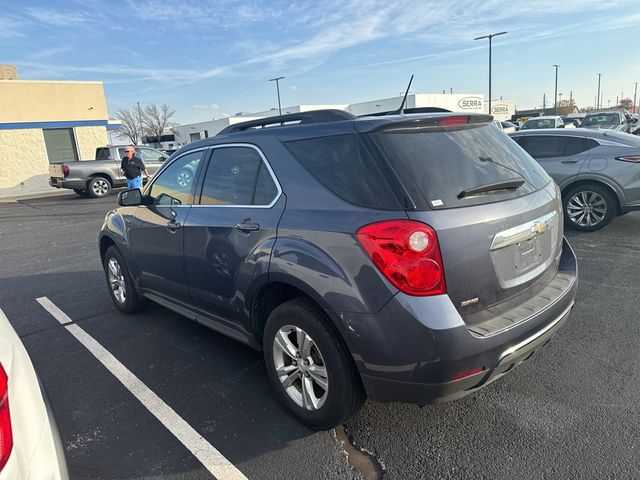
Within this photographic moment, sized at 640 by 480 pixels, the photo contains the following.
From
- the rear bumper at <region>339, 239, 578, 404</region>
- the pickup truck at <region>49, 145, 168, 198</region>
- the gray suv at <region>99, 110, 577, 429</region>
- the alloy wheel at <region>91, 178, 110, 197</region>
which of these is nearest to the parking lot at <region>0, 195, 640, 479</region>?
the gray suv at <region>99, 110, 577, 429</region>

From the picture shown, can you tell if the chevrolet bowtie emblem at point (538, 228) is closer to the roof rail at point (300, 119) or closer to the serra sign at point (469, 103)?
the roof rail at point (300, 119)

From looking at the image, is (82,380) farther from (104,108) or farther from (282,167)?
(104,108)

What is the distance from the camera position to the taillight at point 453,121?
8.79 feet

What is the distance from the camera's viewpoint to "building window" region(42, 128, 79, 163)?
2141 centimetres

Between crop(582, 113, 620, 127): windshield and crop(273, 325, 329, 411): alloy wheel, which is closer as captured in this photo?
crop(273, 325, 329, 411): alloy wheel

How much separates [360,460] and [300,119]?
6.90ft

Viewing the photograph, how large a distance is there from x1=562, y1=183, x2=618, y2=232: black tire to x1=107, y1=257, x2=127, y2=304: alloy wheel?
6354mm

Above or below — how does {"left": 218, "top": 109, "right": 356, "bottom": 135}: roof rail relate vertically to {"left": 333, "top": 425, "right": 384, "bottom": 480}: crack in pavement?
above

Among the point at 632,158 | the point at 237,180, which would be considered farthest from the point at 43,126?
the point at 632,158

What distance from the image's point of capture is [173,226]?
12.0 feet

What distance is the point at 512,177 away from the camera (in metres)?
2.72

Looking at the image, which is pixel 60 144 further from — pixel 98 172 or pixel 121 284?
pixel 121 284

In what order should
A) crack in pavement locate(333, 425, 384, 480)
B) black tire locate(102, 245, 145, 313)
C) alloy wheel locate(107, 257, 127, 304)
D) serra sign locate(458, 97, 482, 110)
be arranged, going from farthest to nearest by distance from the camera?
serra sign locate(458, 97, 482, 110) < alloy wheel locate(107, 257, 127, 304) < black tire locate(102, 245, 145, 313) < crack in pavement locate(333, 425, 384, 480)

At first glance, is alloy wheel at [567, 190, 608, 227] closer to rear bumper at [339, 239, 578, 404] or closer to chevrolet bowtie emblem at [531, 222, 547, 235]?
chevrolet bowtie emblem at [531, 222, 547, 235]
